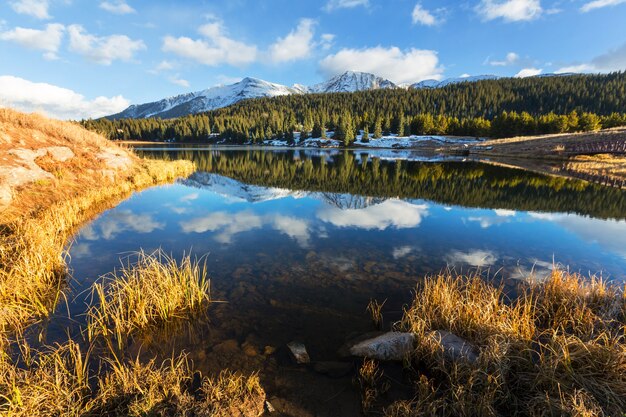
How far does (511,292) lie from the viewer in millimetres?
→ 9859

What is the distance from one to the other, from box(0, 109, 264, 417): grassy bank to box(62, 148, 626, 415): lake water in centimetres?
77

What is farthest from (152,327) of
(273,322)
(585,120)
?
(585,120)

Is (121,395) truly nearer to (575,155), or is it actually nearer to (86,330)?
(86,330)

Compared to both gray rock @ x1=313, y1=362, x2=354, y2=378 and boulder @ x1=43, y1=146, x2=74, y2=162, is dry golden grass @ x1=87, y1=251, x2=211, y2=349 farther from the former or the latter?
boulder @ x1=43, y1=146, x2=74, y2=162

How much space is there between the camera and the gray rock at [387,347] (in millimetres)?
6633

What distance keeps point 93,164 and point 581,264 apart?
115 feet

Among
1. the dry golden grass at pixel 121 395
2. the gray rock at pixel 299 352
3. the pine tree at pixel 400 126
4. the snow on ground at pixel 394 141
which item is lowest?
the gray rock at pixel 299 352

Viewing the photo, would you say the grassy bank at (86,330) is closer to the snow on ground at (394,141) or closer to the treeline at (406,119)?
the snow on ground at (394,141)

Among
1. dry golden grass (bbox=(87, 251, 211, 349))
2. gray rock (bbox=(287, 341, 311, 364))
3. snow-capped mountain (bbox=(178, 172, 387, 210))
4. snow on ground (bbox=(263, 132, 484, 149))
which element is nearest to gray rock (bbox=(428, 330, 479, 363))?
gray rock (bbox=(287, 341, 311, 364))

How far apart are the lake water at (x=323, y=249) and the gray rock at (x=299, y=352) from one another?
213 millimetres

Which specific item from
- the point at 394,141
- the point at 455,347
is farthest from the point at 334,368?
the point at 394,141

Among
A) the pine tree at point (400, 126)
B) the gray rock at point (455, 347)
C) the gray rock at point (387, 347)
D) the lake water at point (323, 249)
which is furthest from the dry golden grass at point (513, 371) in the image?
the pine tree at point (400, 126)

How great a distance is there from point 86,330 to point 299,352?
5411 mm

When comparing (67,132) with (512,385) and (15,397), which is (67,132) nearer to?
(15,397)
